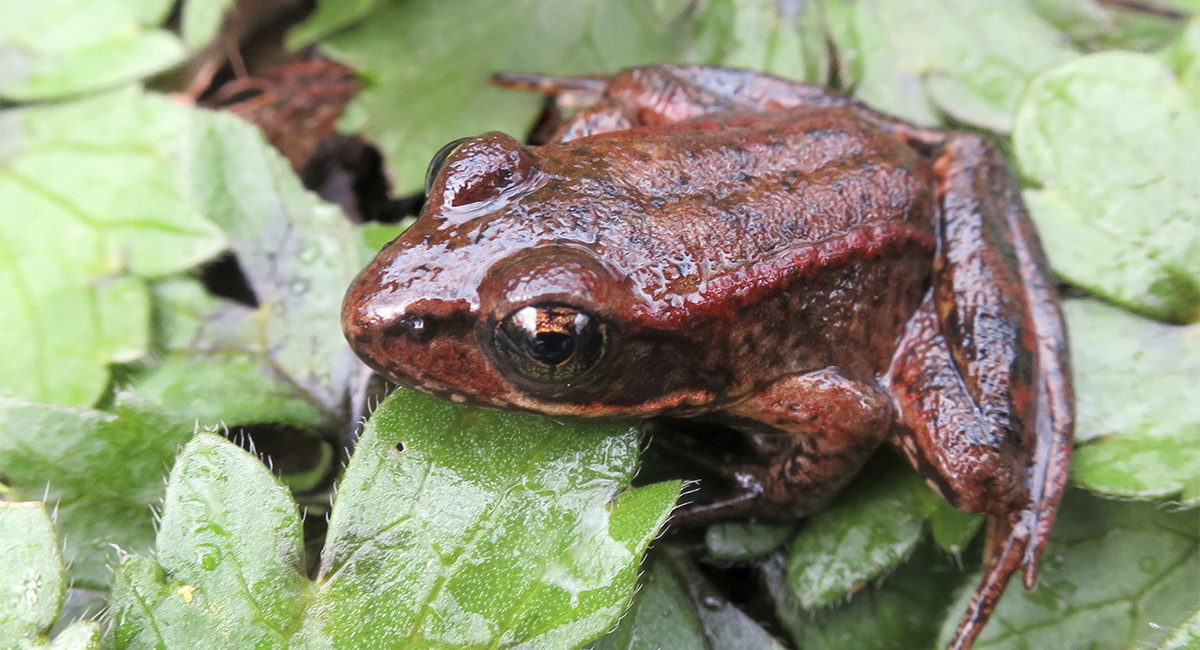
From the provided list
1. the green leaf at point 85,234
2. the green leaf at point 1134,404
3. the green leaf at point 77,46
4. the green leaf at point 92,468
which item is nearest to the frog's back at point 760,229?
the green leaf at point 1134,404

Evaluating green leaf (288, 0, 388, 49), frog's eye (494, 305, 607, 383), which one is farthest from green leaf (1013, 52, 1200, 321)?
green leaf (288, 0, 388, 49)

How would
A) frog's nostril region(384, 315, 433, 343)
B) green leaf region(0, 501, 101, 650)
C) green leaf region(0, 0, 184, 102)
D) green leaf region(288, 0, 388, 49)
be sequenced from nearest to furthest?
green leaf region(0, 501, 101, 650) → frog's nostril region(384, 315, 433, 343) → green leaf region(0, 0, 184, 102) → green leaf region(288, 0, 388, 49)

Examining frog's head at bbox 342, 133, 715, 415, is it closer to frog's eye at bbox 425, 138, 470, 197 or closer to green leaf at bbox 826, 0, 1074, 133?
frog's eye at bbox 425, 138, 470, 197

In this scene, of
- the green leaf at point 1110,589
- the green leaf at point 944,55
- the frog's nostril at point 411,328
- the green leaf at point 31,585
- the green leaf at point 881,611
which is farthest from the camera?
the green leaf at point 944,55

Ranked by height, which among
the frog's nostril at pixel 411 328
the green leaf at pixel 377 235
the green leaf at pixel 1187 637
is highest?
the frog's nostril at pixel 411 328

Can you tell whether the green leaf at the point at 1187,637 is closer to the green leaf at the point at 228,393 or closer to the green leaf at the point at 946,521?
the green leaf at the point at 946,521

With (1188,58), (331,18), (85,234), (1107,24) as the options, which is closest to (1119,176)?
(1188,58)
